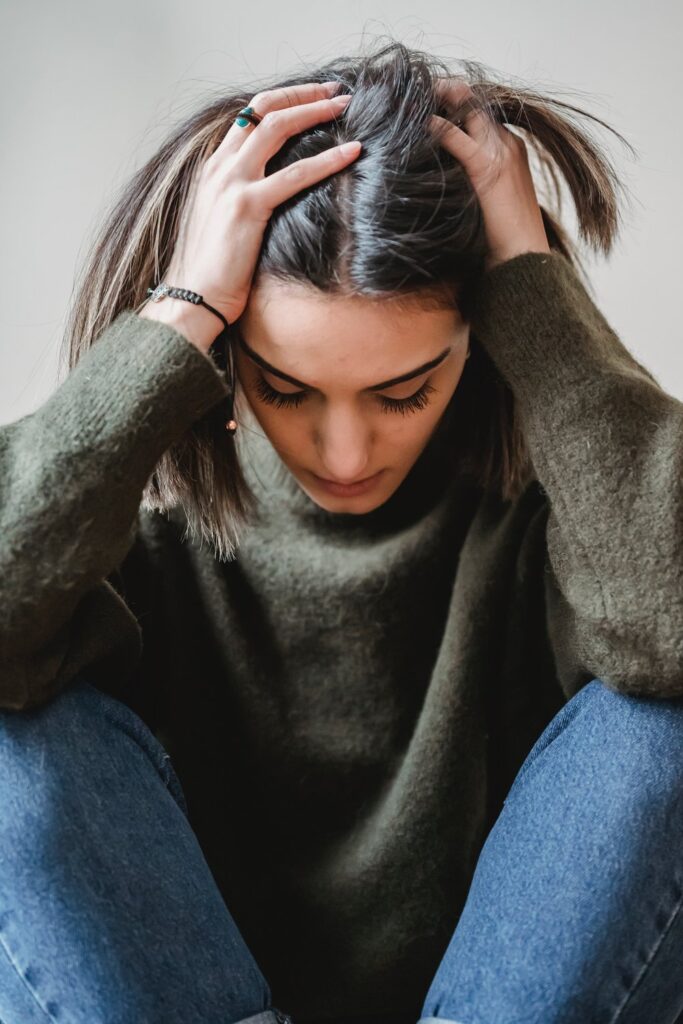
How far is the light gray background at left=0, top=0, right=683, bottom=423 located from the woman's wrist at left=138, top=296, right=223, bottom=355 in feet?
1.91

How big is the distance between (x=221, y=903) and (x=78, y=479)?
300mm

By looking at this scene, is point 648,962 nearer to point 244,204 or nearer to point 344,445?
point 344,445

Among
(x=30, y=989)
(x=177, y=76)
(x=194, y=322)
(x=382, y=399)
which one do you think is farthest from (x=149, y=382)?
(x=177, y=76)

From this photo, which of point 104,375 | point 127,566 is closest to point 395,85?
point 104,375

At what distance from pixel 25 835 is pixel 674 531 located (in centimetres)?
46

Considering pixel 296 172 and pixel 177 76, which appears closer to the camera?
pixel 296 172

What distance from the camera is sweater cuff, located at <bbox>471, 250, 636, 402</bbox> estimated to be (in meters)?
0.81

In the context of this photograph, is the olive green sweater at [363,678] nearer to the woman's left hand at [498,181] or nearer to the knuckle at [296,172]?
the woman's left hand at [498,181]

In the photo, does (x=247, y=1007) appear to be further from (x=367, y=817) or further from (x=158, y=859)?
(x=367, y=817)

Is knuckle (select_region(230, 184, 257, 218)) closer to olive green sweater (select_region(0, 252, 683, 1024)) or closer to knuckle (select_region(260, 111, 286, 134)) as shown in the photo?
knuckle (select_region(260, 111, 286, 134))

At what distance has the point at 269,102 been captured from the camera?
2.63ft

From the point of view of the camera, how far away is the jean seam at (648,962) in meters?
0.69

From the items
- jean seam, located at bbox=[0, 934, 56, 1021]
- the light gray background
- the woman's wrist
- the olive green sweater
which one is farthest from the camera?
the light gray background

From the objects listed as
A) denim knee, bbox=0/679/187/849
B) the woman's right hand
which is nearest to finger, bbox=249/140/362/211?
the woman's right hand
